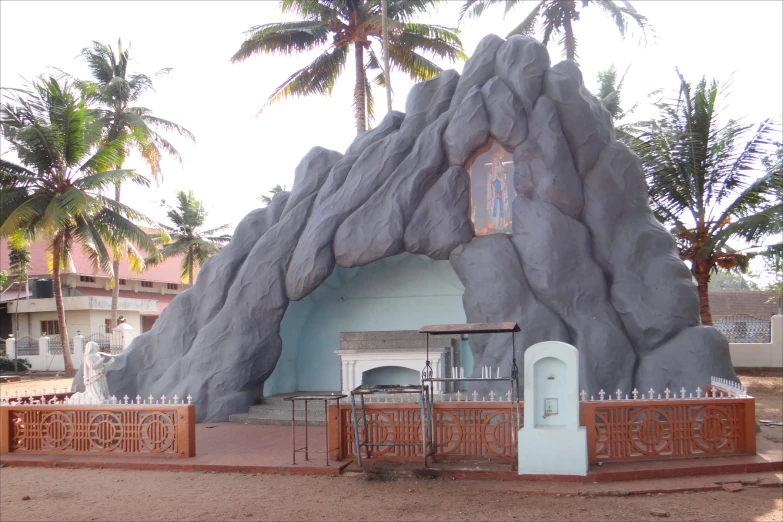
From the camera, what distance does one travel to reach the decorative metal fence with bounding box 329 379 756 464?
820cm

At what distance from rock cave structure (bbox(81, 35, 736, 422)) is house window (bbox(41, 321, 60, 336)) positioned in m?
21.3

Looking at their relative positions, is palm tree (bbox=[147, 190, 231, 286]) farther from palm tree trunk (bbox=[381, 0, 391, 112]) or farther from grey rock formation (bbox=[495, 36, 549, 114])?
grey rock formation (bbox=[495, 36, 549, 114])

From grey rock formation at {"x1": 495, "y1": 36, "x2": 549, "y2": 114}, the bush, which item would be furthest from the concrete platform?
the bush

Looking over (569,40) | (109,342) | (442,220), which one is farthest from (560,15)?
→ (109,342)

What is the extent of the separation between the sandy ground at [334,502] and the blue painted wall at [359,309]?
735 cm

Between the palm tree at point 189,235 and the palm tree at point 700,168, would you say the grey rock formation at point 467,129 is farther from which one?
the palm tree at point 189,235

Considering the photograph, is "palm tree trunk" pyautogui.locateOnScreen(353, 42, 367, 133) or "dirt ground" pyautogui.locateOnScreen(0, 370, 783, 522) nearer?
"dirt ground" pyautogui.locateOnScreen(0, 370, 783, 522)

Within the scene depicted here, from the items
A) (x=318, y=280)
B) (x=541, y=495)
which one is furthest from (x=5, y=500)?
(x=318, y=280)

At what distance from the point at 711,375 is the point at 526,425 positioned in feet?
16.1

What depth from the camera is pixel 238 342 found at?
44.1 feet

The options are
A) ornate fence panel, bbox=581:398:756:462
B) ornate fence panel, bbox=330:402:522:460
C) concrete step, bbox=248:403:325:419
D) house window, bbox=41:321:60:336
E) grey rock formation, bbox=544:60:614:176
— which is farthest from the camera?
house window, bbox=41:321:60:336

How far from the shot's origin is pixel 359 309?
630 inches

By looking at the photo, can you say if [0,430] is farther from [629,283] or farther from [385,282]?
[629,283]

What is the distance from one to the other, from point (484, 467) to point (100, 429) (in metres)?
5.50
